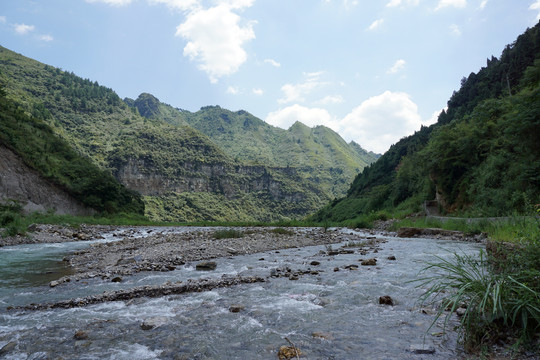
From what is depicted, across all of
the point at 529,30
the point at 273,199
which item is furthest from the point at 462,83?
the point at 273,199

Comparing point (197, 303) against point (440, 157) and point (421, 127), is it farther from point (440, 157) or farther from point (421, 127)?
point (421, 127)

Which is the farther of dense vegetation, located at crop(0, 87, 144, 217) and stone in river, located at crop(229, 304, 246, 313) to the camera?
dense vegetation, located at crop(0, 87, 144, 217)

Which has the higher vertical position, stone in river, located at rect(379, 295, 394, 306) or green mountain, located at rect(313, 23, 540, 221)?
green mountain, located at rect(313, 23, 540, 221)

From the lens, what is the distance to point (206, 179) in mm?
170500

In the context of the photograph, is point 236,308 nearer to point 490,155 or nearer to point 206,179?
point 490,155

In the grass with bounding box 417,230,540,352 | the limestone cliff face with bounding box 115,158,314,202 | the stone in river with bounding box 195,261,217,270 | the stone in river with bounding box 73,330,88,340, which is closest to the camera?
the grass with bounding box 417,230,540,352

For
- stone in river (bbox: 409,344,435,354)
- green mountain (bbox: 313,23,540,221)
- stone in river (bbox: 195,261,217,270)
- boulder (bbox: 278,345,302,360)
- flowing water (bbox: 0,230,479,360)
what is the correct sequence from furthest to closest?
green mountain (bbox: 313,23,540,221)
stone in river (bbox: 195,261,217,270)
flowing water (bbox: 0,230,479,360)
boulder (bbox: 278,345,302,360)
stone in river (bbox: 409,344,435,354)

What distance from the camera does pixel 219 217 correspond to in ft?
461

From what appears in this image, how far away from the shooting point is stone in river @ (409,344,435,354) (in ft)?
11.6

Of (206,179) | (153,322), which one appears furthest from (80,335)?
(206,179)

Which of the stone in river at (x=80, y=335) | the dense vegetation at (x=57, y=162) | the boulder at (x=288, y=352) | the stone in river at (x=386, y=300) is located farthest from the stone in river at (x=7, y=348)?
the dense vegetation at (x=57, y=162)

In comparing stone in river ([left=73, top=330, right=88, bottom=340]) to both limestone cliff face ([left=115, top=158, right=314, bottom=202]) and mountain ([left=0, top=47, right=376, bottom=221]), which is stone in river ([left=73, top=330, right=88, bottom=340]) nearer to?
mountain ([left=0, top=47, right=376, bottom=221])

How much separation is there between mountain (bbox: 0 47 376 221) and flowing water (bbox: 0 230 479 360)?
360 ft

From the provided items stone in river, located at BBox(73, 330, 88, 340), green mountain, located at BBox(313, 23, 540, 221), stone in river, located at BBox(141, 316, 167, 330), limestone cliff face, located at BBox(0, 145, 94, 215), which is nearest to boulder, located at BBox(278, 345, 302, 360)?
stone in river, located at BBox(141, 316, 167, 330)
